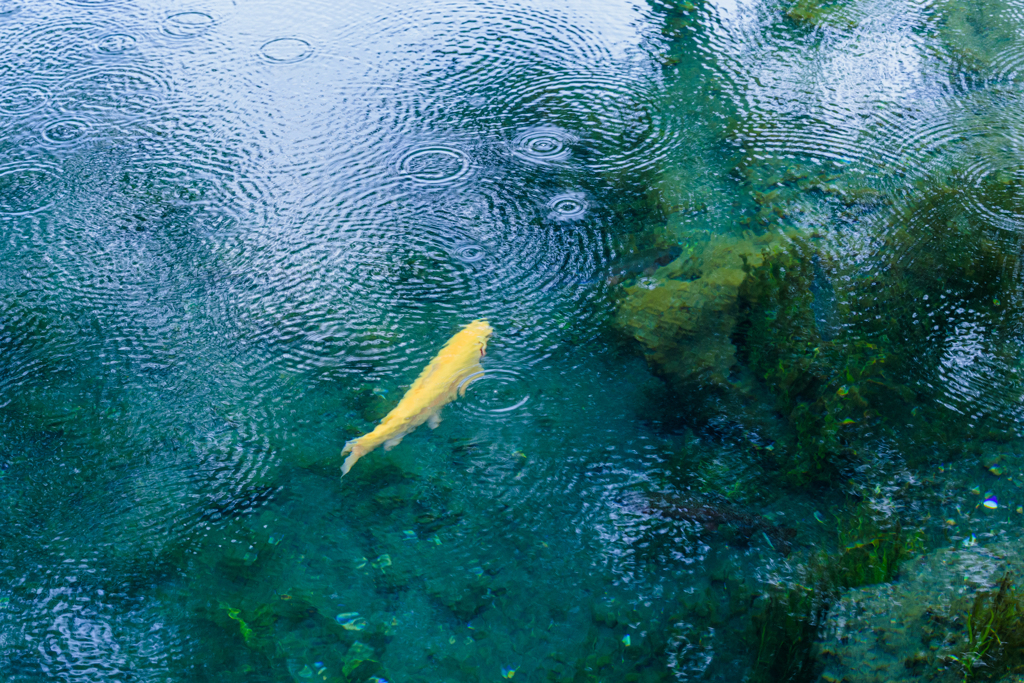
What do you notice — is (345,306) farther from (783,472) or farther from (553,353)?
(783,472)

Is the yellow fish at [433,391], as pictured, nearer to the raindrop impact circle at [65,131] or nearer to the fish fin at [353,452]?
the fish fin at [353,452]

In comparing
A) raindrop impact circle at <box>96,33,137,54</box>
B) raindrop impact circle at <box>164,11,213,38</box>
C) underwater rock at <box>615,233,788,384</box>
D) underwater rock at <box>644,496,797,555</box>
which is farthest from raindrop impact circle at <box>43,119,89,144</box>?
underwater rock at <box>644,496,797,555</box>

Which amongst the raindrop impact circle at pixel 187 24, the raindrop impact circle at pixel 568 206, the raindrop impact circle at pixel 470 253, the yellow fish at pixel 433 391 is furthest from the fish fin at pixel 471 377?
the raindrop impact circle at pixel 187 24

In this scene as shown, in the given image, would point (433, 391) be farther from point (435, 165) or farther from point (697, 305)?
point (435, 165)

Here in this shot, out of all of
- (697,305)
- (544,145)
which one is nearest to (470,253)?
(544,145)

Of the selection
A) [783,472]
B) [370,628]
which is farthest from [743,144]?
[370,628]

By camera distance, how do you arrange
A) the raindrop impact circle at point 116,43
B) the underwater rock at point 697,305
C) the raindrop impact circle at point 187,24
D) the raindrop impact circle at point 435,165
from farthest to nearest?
the raindrop impact circle at point 187,24 → the raindrop impact circle at point 116,43 → the raindrop impact circle at point 435,165 → the underwater rock at point 697,305
